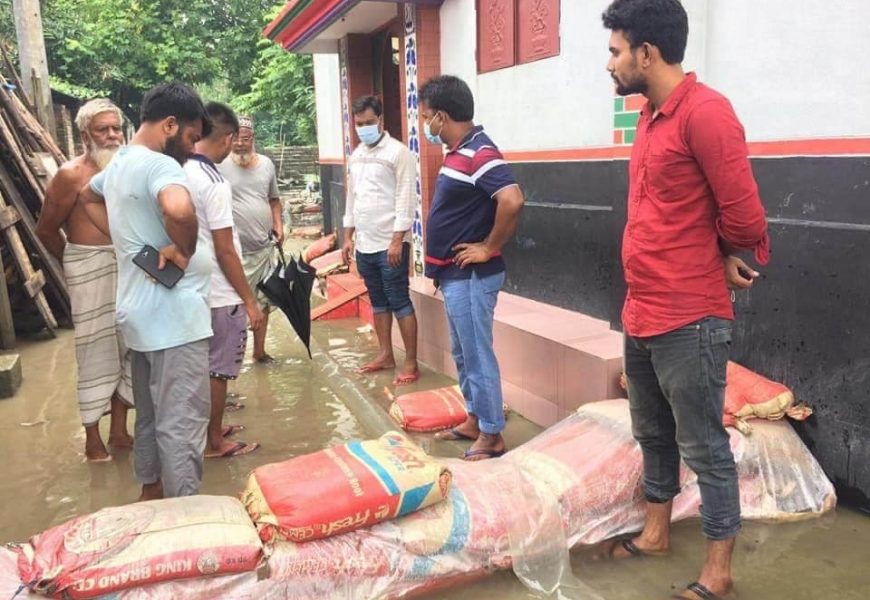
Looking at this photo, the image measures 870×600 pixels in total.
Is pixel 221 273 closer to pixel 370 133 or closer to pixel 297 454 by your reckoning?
pixel 297 454

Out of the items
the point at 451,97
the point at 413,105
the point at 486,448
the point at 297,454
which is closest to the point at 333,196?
the point at 413,105

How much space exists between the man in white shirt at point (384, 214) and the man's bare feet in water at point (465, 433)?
1.00m

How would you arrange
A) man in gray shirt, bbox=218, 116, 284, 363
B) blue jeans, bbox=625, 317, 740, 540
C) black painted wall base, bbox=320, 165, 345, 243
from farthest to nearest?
black painted wall base, bbox=320, 165, 345, 243 → man in gray shirt, bbox=218, 116, 284, 363 → blue jeans, bbox=625, 317, 740, 540

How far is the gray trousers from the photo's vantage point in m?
2.67

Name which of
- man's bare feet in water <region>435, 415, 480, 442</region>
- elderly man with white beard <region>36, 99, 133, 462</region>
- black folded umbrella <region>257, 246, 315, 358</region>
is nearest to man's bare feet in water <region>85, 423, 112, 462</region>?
elderly man with white beard <region>36, 99, 133, 462</region>

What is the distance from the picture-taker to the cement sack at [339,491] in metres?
2.31

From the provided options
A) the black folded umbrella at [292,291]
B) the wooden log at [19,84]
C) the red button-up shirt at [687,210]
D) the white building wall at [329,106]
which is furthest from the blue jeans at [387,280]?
the wooden log at [19,84]

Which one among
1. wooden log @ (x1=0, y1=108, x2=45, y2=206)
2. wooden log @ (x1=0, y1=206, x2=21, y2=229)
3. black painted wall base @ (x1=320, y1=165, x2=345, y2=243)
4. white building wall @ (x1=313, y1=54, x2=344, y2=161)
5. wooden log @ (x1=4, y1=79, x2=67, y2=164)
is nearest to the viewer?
wooden log @ (x1=0, y1=206, x2=21, y2=229)

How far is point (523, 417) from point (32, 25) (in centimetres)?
1055

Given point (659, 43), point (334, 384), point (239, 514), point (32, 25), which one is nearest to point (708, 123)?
point (659, 43)

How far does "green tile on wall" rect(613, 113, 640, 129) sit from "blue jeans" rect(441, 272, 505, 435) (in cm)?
107

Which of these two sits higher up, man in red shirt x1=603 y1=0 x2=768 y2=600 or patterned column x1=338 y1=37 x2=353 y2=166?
patterned column x1=338 y1=37 x2=353 y2=166

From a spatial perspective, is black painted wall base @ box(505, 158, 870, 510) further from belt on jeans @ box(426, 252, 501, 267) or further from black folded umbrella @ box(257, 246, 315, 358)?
black folded umbrella @ box(257, 246, 315, 358)

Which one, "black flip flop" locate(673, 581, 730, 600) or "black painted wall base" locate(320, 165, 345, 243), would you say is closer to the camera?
"black flip flop" locate(673, 581, 730, 600)
